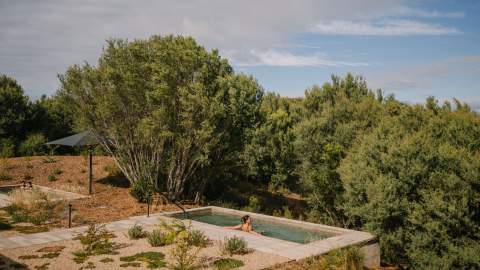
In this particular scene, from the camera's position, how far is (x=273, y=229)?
1538 centimetres

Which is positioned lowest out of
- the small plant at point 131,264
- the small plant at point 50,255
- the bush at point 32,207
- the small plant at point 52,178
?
the small plant at point 131,264

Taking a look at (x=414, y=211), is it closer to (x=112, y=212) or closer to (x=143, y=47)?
(x=112, y=212)

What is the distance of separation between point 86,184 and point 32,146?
11839mm

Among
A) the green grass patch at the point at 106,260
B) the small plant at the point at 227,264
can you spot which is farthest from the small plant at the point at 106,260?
the small plant at the point at 227,264

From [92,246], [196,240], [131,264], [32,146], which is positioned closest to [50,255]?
[92,246]

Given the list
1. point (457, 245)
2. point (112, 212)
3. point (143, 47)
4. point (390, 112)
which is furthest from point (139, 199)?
point (390, 112)

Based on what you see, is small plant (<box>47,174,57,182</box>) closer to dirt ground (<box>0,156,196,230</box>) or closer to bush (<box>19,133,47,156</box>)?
dirt ground (<box>0,156,196,230</box>)

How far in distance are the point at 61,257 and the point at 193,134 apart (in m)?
9.51

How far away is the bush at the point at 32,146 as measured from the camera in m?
30.9

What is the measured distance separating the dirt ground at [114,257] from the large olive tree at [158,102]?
7372 mm

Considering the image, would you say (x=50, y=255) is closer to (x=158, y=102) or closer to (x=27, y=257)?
(x=27, y=257)

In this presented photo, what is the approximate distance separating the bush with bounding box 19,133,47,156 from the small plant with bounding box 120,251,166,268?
23.9 meters

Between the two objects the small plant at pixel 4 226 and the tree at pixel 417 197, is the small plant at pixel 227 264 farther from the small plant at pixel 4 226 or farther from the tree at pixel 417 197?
the small plant at pixel 4 226

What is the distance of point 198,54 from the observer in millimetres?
18984
